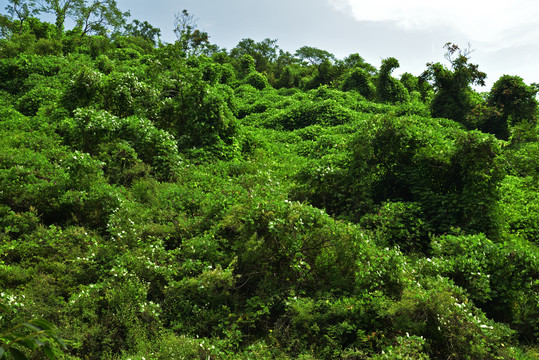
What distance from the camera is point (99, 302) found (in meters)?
4.30

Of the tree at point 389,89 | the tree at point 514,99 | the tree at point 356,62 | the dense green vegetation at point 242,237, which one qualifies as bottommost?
the dense green vegetation at point 242,237

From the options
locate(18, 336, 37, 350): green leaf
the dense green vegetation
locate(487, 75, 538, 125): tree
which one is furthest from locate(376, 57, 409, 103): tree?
locate(18, 336, 37, 350): green leaf

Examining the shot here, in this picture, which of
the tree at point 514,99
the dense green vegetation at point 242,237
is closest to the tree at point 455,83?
the tree at point 514,99

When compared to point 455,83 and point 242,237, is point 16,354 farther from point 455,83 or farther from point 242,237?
point 455,83

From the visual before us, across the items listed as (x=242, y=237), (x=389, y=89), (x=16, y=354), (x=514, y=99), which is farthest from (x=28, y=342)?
(x=389, y=89)

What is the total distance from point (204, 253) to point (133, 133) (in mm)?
4822

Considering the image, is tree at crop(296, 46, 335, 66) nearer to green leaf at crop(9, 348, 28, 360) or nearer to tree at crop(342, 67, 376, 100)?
tree at crop(342, 67, 376, 100)

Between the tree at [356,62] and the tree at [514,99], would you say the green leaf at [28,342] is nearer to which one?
the tree at [514,99]

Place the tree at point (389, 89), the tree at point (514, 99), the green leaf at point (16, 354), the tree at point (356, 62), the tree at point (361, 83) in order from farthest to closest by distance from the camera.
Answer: the tree at point (356, 62), the tree at point (361, 83), the tree at point (389, 89), the tree at point (514, 99), the green leaf at point (16, 354)

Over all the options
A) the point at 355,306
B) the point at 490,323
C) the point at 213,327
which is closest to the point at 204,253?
the point at 213,327

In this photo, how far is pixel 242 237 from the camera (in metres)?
5.05

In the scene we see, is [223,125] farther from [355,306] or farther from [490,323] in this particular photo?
[490,323]

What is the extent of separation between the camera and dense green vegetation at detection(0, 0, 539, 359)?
152 inches

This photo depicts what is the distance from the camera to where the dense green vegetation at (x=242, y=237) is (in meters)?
3.87
